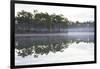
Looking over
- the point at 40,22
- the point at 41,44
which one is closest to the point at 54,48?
the point at 41,44

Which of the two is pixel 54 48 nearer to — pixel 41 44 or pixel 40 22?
pixel 41 44

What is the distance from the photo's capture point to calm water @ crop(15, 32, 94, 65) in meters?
1.98

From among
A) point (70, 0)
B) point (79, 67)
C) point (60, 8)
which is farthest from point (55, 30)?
point (79, 67)

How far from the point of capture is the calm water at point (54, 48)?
A: 6.50ft

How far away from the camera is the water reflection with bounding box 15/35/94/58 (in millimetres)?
1977

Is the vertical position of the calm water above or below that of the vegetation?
below

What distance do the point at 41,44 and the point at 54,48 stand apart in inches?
6.1

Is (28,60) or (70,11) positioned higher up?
(70,11)

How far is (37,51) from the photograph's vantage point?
2.03 meters

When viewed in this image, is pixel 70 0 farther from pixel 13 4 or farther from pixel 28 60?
pixel 28 60

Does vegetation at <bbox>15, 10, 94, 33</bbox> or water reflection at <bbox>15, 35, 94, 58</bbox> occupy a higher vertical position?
vegetation at <bbox>15, 10, 94, 33</bbox>

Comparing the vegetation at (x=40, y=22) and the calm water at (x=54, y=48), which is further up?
the vegetation at (x=40, y=22)

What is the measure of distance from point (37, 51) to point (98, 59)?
752 mm

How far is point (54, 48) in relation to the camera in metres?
2.09
